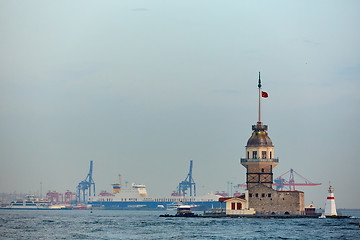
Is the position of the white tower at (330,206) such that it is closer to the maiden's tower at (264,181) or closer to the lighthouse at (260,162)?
the maiden's tower at (264,181)

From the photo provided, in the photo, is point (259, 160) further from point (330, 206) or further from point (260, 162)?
point (330, 206)

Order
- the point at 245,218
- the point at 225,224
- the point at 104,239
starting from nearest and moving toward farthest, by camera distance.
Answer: the point at 104,239 → the point at 225,224 → the point at 245,218

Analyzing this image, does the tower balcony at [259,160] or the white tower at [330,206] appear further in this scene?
the tower balcony at [259,160]

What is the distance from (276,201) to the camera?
10300cm

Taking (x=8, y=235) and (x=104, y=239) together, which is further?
(x=8, y=235)

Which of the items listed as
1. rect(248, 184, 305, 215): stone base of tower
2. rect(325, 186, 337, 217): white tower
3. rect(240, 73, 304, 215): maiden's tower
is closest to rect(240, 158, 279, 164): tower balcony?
rect(240, 73, 304, 215): maiden's tower

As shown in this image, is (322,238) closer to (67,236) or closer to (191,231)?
(191,231)

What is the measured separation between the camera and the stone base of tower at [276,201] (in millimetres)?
102625

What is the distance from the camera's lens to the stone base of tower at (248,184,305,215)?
4040 inches

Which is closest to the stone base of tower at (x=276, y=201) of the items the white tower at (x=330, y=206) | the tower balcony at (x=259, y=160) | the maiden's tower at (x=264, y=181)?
the maiden's tower at (x=264, y=181)

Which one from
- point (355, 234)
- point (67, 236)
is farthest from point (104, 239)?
point (355, 234)

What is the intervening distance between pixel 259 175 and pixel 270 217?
23.9ft

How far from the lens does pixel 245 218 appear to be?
3969 inches

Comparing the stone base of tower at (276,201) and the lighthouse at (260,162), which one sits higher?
the lighthouse at (260,162)
